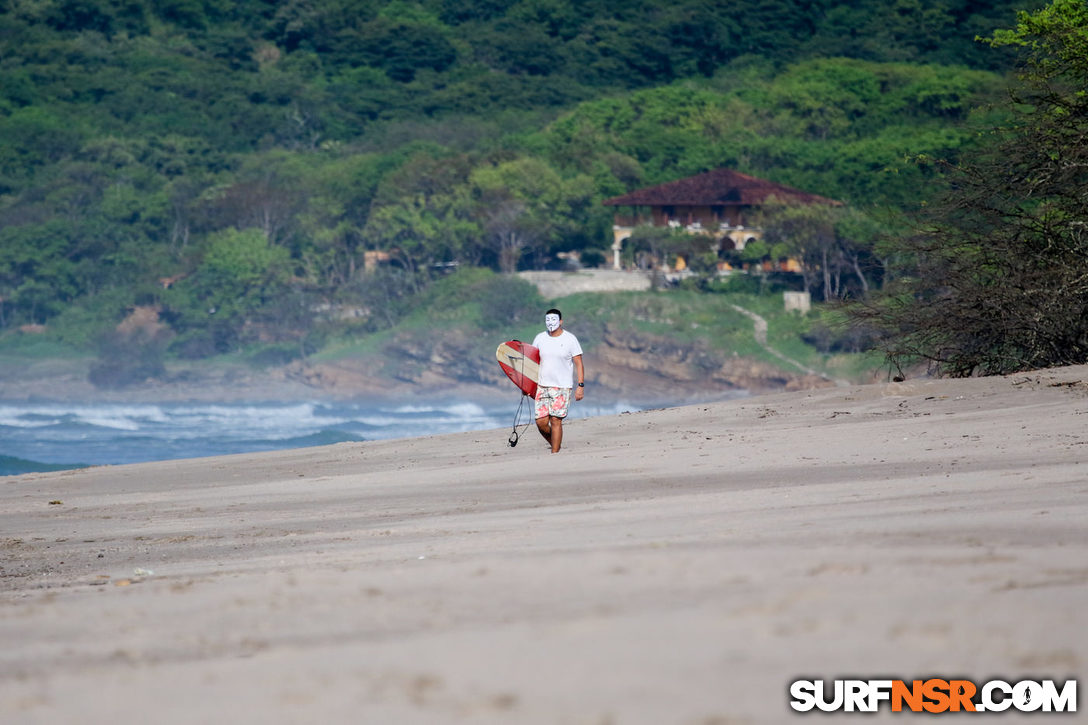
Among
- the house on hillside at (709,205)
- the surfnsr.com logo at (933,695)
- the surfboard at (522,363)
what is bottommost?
the surfnsr.com logo at (933,695)

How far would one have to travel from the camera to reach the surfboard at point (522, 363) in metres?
11.2

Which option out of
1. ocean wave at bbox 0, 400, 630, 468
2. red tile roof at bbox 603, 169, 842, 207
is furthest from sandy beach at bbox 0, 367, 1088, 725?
red tile roof at bbox 603, 169, 842, 207

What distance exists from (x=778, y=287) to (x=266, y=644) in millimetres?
52162

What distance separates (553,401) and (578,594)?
669cm

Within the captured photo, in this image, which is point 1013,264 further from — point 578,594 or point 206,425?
point 206,425

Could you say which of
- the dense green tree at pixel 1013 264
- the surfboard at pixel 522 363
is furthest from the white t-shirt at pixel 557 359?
the dense green tree at pixel 1013 264

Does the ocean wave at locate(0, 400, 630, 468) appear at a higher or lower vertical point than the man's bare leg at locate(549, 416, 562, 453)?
lower

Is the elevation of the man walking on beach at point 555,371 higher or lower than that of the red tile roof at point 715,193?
lower

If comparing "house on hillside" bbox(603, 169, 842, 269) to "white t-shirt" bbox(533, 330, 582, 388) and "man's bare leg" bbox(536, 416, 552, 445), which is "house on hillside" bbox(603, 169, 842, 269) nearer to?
"man's bare leg" bbox(536, 416, 552, 445)

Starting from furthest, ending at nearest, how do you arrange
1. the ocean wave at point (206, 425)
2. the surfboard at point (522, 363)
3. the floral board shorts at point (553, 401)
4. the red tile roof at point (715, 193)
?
1. the red tile roof at point (715, 193)
2. the ocean wave at point (206, 425)
3. the surfboard at point (522, 363)
4. the floral board shorts at point (553, 401)

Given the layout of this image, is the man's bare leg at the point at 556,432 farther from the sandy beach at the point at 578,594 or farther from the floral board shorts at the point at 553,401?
the sandy beach at the point at 578,594

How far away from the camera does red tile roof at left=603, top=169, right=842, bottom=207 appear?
56344mm

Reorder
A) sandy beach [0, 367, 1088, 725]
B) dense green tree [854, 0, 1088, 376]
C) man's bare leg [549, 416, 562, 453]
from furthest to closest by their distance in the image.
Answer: dense green tree [854, 0, 1088, 376] → man's bare leg [549, 416, 562, 453] → sandy beach [0, 367, 1088, 725]

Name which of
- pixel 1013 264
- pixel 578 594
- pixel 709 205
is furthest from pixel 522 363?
pixel 709 205
